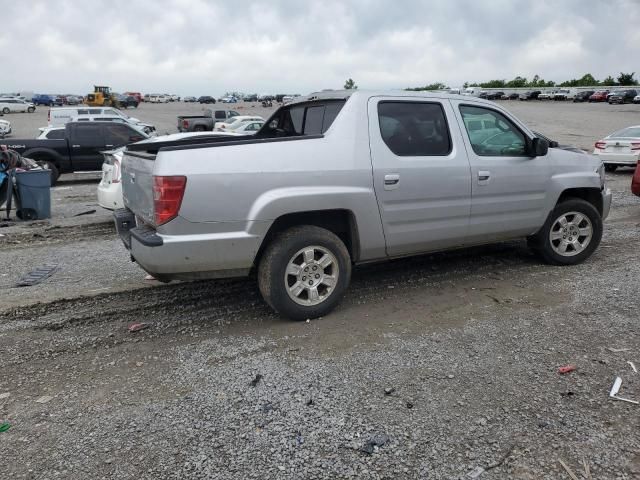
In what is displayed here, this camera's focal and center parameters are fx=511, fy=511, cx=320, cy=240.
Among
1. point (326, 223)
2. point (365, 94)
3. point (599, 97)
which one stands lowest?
point (326, 223)

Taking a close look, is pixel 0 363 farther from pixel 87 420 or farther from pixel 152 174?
pixel 152 174

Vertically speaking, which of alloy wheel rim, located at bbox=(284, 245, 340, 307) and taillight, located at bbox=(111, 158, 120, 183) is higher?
taillight, located at bbox=(111, 158, 120, 183)

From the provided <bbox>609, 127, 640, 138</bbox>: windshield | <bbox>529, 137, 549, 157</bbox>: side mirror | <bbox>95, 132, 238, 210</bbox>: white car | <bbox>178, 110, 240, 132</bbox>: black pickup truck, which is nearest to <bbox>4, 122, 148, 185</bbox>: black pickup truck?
<bbox>95, 132, 238, 210</bbox>: white car

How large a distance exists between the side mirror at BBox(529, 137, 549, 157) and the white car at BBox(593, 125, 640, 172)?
10511 mm

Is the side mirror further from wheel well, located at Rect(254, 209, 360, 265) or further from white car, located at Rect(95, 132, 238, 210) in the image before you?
white car, located at Rect(95, 132, 238, 210)

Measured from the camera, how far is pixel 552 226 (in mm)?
5777

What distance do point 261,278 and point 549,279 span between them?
3.21 m

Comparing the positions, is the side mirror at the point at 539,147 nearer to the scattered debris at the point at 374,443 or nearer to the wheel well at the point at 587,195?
the wheel well at the point at 587,195

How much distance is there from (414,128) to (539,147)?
1.50 m

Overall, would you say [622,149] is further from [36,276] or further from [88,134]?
[88,134]

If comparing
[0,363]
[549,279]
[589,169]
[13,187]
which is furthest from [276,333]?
[13,187]

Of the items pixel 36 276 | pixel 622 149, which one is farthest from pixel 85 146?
pixel 622 149

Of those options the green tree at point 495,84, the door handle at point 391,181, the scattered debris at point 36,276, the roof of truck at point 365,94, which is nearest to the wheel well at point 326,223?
the door handle at point 391,181

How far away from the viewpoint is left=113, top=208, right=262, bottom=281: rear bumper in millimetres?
3895
